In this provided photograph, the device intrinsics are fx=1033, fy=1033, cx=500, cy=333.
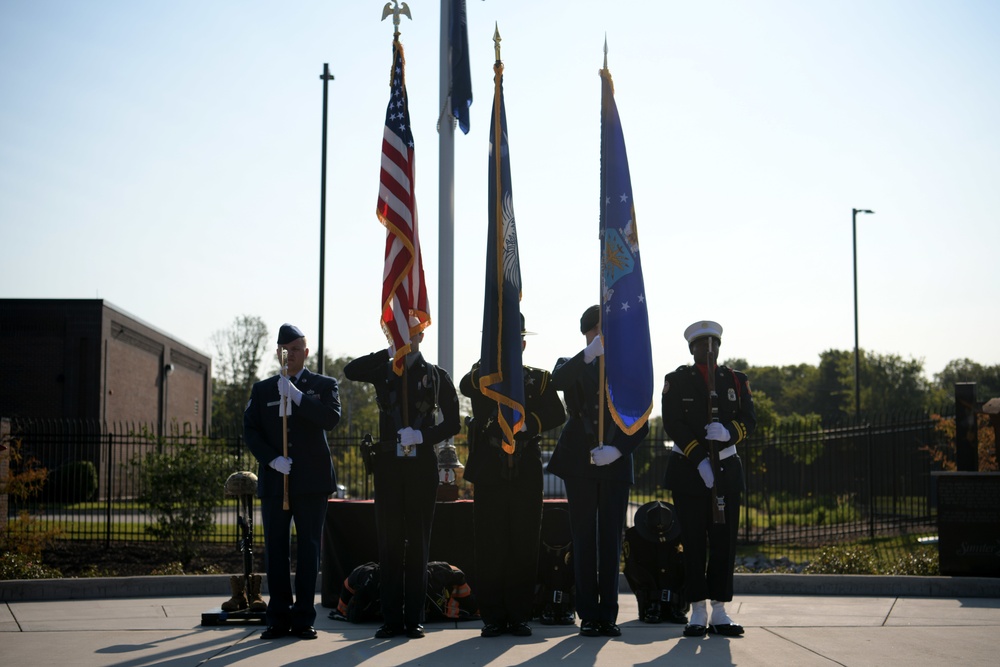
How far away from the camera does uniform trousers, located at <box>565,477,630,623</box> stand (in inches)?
269

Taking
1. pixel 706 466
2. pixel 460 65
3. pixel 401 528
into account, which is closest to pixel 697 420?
A: pixel 706 466

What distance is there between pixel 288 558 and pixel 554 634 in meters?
1.87

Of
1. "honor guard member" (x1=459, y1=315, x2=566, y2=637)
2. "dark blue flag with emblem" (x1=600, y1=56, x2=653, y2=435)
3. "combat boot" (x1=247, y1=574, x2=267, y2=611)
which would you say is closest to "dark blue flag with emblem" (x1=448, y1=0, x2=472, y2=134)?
"dark blue flag with emblem" (x1=600, y1=56, x2=653, y2=435)

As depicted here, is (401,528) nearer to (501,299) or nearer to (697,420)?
(501,299)

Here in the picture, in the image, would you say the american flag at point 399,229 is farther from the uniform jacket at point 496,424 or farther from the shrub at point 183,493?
the shrub at point 183,493

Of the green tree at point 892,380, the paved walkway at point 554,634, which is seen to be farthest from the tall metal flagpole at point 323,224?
the green tree at point 892,380

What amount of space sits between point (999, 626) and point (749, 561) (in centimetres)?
658

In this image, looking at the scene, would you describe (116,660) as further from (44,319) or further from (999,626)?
(44,319)

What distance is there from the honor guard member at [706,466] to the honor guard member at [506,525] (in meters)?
0.96

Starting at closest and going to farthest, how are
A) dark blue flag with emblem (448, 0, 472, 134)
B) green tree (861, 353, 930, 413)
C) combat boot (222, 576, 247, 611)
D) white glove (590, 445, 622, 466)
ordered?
white glove (590, 445, 622, 466) < combat boot (222, 576, 247, 611) < dark blue flag with emblem (448, 0, 472, 134) < green tree (861, 353, 930, 413)

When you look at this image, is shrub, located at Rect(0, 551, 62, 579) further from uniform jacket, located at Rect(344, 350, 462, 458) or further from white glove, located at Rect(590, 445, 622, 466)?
white glove, located at Rect(590, 445, 622, 466)

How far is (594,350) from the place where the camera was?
705cm

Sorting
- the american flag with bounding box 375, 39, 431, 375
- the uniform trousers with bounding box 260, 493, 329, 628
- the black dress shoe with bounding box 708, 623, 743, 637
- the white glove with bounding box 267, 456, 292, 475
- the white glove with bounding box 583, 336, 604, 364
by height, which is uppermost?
the american flag with bounding box 375, 39, 431, 375

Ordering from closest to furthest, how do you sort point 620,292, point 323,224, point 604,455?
point 604,455, point 620,292, point 323,224
